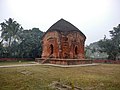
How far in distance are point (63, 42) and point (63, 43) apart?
0.44 feet

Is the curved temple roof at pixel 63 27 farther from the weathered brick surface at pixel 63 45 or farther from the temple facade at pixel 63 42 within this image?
the weathered brick surface at pixel 63 45

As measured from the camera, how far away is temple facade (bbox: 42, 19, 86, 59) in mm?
18997

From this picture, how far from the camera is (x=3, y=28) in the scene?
35.0 metres

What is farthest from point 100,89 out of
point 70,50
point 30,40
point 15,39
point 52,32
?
point 15,39

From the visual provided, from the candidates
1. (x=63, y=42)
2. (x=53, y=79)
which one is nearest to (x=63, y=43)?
(x=63, y=42)

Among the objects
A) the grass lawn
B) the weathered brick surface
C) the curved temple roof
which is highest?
the curved temple roof

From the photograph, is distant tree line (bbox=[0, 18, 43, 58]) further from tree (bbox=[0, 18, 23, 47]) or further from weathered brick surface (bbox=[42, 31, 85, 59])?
weathered brick surface (bbox=[42, 31, 85, 59])

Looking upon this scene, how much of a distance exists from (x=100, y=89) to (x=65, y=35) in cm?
1406

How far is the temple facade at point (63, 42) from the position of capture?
62.3ft

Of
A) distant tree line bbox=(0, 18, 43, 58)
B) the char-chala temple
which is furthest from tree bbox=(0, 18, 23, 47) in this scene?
the char-chala temple

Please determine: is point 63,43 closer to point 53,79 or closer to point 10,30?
point 53,79

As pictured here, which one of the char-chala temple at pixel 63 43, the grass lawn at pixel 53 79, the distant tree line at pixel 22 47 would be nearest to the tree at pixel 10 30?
the distant tree line at pixel 22 47

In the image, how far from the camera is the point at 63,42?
1909 cm

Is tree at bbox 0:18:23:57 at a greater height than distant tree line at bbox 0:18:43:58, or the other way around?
tree at bbox 0:18:23:57
